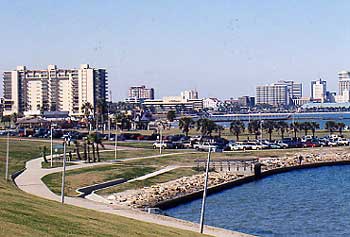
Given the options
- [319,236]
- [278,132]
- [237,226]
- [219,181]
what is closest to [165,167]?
[219,181]

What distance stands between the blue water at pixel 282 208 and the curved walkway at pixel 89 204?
627 cm

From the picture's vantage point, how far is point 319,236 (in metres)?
38.2

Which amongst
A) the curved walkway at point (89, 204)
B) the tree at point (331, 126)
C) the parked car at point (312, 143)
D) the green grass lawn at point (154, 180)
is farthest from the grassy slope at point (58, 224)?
the tree at point (331, 126)

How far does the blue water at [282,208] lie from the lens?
134 feet

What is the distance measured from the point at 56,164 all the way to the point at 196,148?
31.9 metres

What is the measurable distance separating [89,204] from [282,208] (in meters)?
15.7

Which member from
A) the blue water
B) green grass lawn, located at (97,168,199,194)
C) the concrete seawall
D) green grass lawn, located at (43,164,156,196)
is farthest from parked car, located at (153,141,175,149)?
green grass lawn, located at (43,164,156,196)

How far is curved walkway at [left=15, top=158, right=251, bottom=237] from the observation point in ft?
109

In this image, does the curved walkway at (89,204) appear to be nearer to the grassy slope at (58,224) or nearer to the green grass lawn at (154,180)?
the grassy slope at (58,224)

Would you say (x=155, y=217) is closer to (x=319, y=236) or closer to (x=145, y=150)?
(x=319, y=236)

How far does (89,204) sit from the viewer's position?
1543 inches

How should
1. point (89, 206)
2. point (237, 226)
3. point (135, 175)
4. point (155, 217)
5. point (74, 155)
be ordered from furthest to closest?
point (74, 155), point (135, 175), point (237, 226), point (89, 206), point (155, 217)

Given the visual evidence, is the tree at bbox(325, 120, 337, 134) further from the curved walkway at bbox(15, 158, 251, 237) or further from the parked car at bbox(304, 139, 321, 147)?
the curved walkway at bbox(15, 158, 251, 237)

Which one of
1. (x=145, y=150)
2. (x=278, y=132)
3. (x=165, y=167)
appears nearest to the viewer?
(x=165, y=167)
